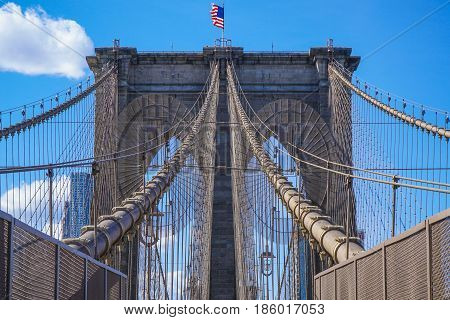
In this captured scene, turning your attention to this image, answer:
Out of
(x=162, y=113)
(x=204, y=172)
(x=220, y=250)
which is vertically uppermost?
(x=162, y=113)

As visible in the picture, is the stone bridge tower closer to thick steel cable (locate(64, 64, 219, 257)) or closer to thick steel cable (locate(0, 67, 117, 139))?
thick steel cable (locate(0, 67, 117, 139))

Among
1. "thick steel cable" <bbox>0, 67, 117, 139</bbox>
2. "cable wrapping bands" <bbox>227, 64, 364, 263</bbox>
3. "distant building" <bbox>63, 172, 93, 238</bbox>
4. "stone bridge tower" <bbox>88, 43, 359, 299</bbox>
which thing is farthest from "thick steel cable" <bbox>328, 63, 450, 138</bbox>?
"thick steel cable" <bbox>0, 67, 117, 139</bbox>

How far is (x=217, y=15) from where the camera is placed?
31.3m

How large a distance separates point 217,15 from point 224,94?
4.47 metres

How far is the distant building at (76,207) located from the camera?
53.1 ft

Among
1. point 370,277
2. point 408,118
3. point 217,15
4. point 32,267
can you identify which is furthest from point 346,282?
point 217,15

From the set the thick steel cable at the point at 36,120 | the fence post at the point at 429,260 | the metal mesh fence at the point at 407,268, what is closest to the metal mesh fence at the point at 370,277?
the metal mesh fence at the point at 407,268

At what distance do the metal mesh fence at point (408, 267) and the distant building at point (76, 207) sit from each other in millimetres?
9540

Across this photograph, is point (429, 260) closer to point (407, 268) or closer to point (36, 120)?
point (407, 268)

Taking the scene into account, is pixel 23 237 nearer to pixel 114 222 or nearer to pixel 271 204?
pixel 114 222

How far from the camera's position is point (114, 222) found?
10.7 m

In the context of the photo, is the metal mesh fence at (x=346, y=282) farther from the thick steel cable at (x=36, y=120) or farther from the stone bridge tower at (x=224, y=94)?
the stone bridge tower at (x=224, y=94)

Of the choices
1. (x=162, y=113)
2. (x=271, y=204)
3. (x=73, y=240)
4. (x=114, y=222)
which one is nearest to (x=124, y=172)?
(x=162, y=113)
